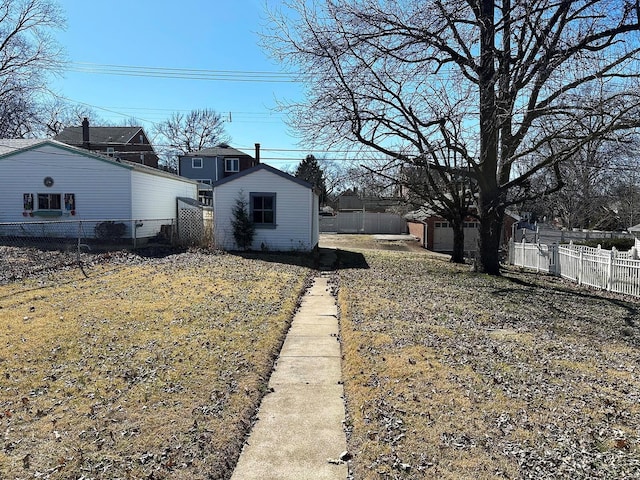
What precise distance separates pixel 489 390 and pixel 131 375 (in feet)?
12.0

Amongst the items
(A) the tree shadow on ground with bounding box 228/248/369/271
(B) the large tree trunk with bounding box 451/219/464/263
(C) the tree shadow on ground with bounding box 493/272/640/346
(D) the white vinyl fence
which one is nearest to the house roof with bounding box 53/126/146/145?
(A) the tree shadow on ground with bounding box 228/248/369/271

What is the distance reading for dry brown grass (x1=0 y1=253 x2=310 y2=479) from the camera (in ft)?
10.1

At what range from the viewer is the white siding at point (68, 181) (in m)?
18.0

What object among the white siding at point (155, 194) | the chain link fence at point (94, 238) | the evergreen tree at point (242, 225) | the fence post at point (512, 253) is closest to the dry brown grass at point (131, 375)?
the chain link fence at point (94, 238)

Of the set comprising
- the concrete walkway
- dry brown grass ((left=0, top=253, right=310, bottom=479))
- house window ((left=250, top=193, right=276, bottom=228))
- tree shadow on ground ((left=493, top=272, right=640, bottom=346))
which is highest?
house window ((left=250, top=193, right=276, bottom=228))

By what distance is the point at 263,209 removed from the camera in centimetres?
1717

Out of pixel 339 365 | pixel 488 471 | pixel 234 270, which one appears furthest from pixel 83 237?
pixel 488 471

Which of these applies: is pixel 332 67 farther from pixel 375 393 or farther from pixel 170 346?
pixel 375 393

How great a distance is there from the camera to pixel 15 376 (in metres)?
4.47

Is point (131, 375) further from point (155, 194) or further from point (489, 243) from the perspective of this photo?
point (155, 194)

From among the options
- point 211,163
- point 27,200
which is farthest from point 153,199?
point 211,163

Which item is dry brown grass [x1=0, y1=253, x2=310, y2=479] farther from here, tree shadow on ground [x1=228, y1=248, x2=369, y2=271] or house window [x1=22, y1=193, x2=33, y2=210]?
house window [x1=22, y1=193, x2=33, y2=210]

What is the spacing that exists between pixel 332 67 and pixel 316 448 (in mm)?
11339

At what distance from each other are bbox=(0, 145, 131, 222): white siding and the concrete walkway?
574 inches
